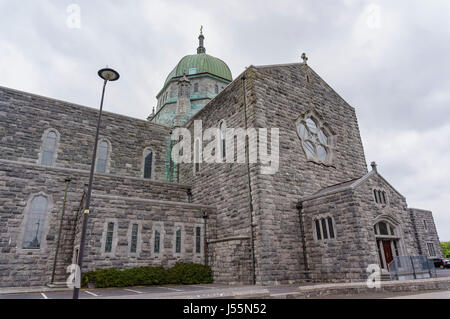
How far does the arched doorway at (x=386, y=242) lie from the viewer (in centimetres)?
1264

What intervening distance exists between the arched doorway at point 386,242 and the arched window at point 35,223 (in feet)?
51.8

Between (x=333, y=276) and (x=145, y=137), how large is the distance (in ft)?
54.7

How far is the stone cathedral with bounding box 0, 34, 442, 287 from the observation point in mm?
12703

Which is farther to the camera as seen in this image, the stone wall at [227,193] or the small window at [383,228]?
the stone wall at [227,193]

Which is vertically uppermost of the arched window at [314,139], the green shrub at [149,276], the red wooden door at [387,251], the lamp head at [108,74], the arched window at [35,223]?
the arched window at [314,139]

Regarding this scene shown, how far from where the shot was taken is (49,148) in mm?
18719

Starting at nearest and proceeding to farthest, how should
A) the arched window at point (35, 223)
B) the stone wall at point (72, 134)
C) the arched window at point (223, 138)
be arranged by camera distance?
1. the arched window at point (35, 223)
2. the arched window at point (223, 138)
3. the stone wall at point (72, 134)

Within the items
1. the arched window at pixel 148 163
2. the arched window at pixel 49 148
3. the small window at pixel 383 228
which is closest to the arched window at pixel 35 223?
the arched window at pixel 49 148

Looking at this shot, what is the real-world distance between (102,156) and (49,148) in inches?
128

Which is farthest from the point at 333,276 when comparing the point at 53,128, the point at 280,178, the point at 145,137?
the point at 53,128

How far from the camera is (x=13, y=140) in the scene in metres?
17.6

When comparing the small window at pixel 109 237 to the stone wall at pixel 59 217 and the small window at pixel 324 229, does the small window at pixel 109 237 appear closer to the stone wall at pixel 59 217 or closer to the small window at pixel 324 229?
the stone wall at pixel 59 217
